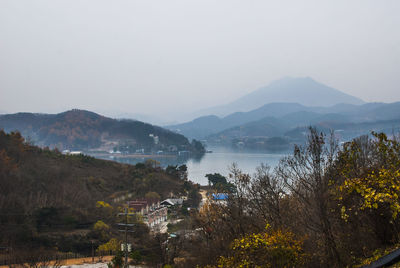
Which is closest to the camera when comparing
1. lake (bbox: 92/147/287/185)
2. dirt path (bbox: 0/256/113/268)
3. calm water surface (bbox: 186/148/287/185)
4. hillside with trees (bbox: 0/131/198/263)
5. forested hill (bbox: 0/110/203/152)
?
dirt path (bbox: 0/256/113/268)

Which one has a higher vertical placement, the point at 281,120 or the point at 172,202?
the point at 281,120

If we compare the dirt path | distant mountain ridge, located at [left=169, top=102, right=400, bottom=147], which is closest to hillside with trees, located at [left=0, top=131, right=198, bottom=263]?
the dirt path

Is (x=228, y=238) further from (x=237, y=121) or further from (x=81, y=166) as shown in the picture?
(x=237, y=121)

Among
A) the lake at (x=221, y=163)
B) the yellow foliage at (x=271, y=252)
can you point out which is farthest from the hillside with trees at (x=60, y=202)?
the lake at (x=221, y=163)

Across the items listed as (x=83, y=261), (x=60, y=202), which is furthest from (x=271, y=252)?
(x=60, y=202)

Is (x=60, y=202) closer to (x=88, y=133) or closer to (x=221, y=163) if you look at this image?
(x=221, y=163)

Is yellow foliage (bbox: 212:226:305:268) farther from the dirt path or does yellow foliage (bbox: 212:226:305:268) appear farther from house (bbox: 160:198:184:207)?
house (bbox: 160:198:184:207)

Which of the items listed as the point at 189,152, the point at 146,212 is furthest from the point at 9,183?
the point at 189,152

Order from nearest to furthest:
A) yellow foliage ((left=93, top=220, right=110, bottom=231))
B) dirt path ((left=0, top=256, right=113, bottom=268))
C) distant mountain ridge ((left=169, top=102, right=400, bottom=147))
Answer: dirt path ((left=0, top=256, right=113, bottom=268)) < yellow foliage ((left=93, top=220, right=110, bottom=231)) < distant mountain ridge ((left=169, top=102, right=400, bottom=147))

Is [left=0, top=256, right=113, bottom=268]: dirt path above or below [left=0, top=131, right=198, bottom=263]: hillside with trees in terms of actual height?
below
